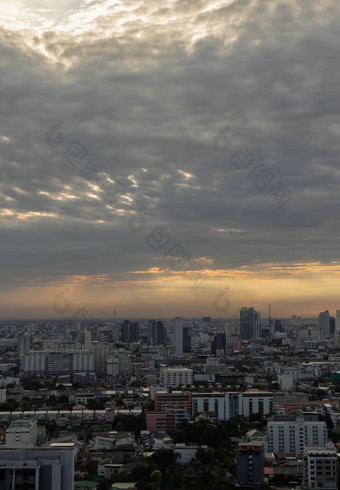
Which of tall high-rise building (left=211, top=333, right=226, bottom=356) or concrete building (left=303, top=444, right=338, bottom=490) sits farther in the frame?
tall high-rise building (left=211, top=333, right=226, bottom=356)

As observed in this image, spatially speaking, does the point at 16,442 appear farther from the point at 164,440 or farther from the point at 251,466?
the point at 251,466

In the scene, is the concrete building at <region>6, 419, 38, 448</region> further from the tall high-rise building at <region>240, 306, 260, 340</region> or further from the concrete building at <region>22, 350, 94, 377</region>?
the tall high-rise building at <region>240, 306, 260, 340</region>

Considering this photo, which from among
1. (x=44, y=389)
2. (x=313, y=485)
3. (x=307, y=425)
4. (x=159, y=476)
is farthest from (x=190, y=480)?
(x=44, y=389)

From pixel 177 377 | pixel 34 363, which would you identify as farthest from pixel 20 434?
pixel 34 363

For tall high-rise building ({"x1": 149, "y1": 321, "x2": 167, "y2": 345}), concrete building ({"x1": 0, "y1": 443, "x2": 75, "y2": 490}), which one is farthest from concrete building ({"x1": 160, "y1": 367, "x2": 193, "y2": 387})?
tall high-rise building ({"x1": 149, "y1": 321, "x2": 167, "y2": 345})

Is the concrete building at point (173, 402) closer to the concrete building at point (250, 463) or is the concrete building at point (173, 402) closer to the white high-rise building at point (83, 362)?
the concrete building at point (250, 463)

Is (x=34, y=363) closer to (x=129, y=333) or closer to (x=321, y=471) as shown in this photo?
(x=129, y=333)
